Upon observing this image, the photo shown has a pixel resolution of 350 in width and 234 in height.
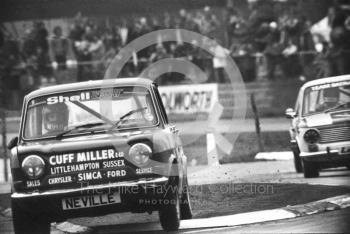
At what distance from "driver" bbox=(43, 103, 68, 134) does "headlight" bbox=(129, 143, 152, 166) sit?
1.05m

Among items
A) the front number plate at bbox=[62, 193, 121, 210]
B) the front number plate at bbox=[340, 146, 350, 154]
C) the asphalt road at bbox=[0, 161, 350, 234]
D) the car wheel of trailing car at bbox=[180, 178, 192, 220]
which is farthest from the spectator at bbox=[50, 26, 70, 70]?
the front number plate at bbox=[62, 193, 121, 210]

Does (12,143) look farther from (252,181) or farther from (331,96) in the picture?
(331,96)

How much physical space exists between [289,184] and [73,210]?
14.9 ft

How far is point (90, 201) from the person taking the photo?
7.98m

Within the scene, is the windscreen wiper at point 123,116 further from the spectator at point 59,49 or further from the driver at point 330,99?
the spectator at point 59,49

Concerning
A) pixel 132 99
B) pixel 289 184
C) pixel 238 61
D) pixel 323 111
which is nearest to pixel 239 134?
pixel 238 61

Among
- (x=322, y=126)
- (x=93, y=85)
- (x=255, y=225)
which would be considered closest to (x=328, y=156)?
(x=322, y=126)

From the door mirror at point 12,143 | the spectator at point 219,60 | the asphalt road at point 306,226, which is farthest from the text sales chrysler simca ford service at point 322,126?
the spectator at point 219,60

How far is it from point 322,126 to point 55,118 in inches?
191

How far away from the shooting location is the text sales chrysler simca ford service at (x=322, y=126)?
12.2 m

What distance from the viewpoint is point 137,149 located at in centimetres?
806

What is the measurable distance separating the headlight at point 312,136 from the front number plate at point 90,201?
202 inches

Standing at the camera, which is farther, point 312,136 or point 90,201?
point 312,136

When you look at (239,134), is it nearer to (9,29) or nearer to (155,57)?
(155,57)
